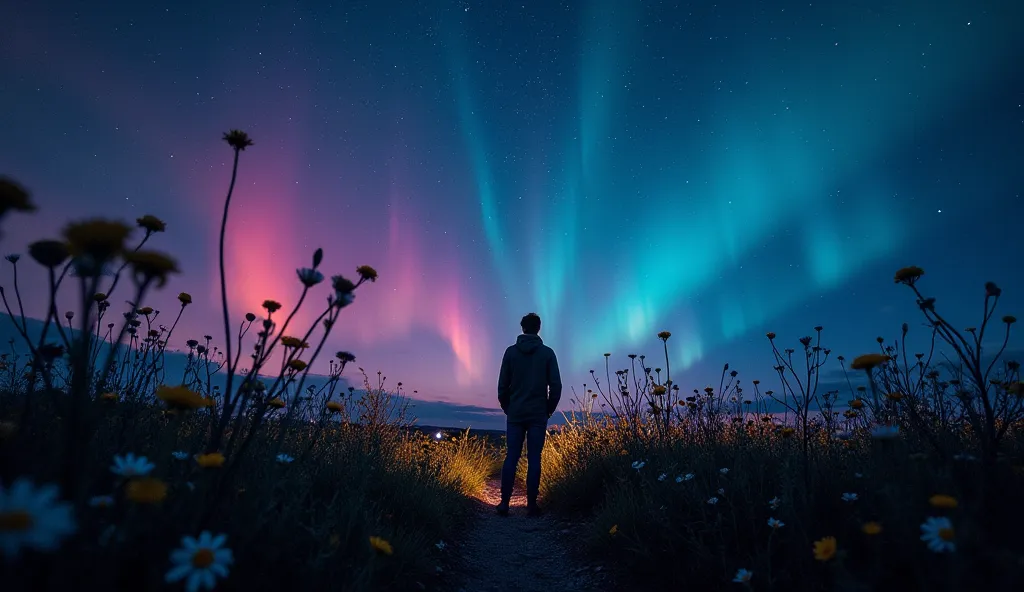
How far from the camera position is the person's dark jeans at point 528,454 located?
22.2 feet

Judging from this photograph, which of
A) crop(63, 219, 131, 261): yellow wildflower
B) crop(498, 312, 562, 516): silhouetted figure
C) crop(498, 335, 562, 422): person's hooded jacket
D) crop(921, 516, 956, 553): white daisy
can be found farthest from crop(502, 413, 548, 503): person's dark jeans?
crop(63, 219, 131, 261): yellow wildflower

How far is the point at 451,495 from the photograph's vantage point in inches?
237

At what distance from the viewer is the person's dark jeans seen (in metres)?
6.78

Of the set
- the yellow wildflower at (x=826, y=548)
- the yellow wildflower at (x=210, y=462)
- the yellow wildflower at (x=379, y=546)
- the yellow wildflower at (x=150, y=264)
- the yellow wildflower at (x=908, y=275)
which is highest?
the yellow wildflower at (x=908, y=275)

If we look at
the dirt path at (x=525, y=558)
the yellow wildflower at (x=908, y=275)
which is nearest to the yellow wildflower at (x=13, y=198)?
the dirt path at (x=525, y=558)

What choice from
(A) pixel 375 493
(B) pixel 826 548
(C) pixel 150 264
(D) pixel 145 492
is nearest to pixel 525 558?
(A) pixel 375 493

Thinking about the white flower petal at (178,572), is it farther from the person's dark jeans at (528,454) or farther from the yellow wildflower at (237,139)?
the person's dark jeans at (528,454)

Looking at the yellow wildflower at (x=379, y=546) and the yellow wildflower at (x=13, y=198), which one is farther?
the yellow wildflower at (x=379, y=546)

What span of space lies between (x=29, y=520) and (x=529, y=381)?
619cm

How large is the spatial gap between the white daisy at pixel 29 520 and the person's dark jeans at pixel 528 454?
610cm

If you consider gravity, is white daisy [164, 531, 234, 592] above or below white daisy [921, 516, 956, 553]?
below

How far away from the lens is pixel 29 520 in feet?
3.41

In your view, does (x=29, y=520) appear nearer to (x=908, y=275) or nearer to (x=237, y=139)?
(x=237, y=139)

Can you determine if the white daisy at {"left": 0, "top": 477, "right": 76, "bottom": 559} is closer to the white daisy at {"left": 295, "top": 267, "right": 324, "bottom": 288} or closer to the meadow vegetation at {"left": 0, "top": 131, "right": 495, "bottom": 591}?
the meadow vegetation at {"left": 0, "top": 131, "right": 495, "bottom": 591}
